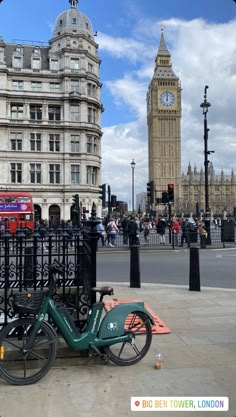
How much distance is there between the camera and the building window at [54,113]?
52.7m

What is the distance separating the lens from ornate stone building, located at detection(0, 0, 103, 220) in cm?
5081

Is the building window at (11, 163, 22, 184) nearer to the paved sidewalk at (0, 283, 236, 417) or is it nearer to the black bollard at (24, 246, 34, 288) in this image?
the black bollard at (24, 246, 34, 288)

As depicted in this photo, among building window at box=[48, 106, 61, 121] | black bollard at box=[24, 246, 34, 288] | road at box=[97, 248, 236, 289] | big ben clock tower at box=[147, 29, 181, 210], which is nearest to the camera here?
black bollard at box=[24, 246, 34, 288]

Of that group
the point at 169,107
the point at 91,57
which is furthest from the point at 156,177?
the point at 91,57

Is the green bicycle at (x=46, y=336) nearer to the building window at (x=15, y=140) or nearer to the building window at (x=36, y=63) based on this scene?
the building window at (x=15, y=140)

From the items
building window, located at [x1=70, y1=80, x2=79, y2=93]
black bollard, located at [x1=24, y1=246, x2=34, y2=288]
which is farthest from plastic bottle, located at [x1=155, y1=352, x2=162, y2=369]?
building window, located at [x1=70, y1=80, x2=79, y2=93]

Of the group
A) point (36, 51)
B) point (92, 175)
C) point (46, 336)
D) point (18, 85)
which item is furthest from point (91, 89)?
point (46, 336)

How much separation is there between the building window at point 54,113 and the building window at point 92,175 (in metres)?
8.44

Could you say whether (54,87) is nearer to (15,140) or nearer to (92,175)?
(15,140)

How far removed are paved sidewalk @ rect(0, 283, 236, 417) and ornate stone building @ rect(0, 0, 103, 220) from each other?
153ft

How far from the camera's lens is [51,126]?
51875 mm

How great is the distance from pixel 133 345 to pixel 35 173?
49094 millimetres

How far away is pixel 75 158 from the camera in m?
52.1

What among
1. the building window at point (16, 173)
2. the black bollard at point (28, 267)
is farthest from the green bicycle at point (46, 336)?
the building window at point (16, 173)
